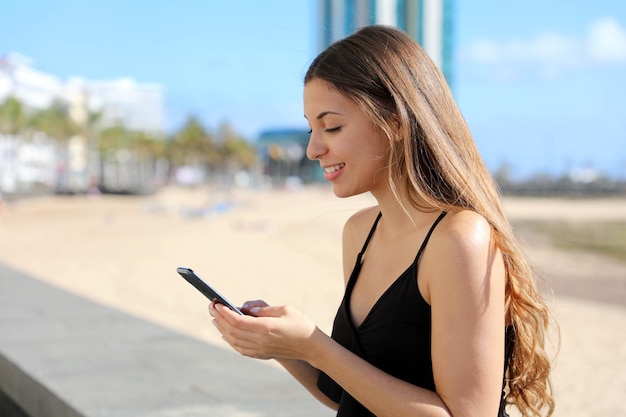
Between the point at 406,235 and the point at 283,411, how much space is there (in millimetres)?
1419

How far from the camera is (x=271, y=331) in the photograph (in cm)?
143

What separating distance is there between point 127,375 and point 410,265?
2.21 meters

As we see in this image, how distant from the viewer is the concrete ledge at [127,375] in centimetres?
280

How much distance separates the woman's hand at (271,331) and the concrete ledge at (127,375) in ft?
4.18

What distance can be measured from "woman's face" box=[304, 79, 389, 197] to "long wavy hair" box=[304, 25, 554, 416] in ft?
0.07

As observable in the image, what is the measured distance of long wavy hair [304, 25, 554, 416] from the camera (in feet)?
4.79

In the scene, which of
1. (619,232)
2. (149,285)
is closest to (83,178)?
(619,232)

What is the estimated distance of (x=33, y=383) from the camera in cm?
306

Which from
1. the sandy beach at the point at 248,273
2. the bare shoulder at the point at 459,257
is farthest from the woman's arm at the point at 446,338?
the sandy beach at the point at 248,273

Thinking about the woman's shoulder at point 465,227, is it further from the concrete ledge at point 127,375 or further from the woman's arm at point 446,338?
the concrete ledge at point 127,375

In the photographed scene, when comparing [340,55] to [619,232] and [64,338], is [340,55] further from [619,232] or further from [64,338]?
[619,232]

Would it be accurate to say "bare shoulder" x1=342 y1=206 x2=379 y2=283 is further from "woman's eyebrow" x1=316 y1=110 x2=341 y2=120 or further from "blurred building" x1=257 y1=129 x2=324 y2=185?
"blurred building" x1=257 y1=129 x2=324 y2=185

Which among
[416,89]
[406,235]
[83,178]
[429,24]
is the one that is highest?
[429,24]

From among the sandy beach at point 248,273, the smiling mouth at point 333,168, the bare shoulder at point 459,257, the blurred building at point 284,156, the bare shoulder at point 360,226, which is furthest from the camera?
the blurred building at point 284,156
